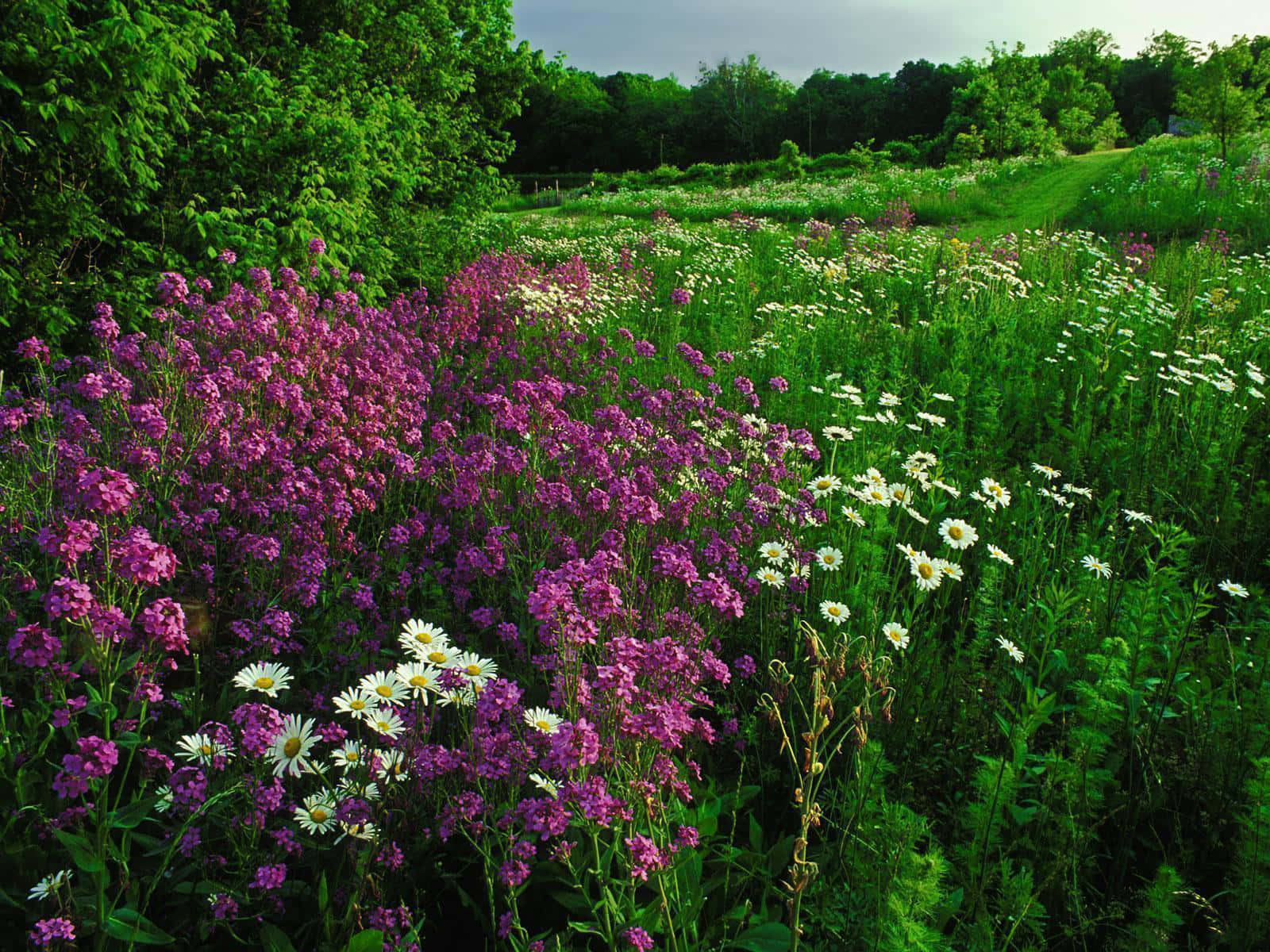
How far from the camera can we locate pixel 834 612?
9.53 feet

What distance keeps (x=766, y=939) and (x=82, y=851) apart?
1.61 meters

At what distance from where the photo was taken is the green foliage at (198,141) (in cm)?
520

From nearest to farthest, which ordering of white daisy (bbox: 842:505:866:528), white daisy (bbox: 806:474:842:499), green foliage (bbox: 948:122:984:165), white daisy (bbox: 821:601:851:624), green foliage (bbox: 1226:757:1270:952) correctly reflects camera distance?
1. green foliage (bbox: 1226:757:1270:952)
2. white daisy (bbox: 821:601:851:624)
3. white daisy (bbox: 842:505:866:528)
4. white daisy (bbox: 806:474:842:499)
5. green foliage (bbox: 948:122:984:165)

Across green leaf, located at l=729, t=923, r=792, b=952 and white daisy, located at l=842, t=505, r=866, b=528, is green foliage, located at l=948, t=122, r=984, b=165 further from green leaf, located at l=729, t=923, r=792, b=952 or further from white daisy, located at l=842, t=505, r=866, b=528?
green leaf, located at l=729, t=923, r=792, b=952

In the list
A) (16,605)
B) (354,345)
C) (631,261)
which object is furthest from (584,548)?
(631,261)

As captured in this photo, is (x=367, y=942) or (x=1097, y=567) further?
(x=1097, y=567)

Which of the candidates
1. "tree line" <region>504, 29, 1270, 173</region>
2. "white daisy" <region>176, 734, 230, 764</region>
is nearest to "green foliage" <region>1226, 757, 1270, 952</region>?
"white daisy" <region>176, 734, 230, 764</region>

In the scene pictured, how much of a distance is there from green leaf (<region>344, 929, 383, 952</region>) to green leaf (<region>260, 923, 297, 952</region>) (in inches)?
6.4

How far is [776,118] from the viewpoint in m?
79.1

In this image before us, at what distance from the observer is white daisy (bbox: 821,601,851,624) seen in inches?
109

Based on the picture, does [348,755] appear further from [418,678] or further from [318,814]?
[418,678]

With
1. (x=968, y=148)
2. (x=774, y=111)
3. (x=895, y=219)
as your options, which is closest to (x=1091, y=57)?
(x=774, y=111)

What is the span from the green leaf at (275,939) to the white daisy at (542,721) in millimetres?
702

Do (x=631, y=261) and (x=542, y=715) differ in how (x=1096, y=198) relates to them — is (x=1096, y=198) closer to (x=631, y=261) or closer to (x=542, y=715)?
(x=631, y=261)
